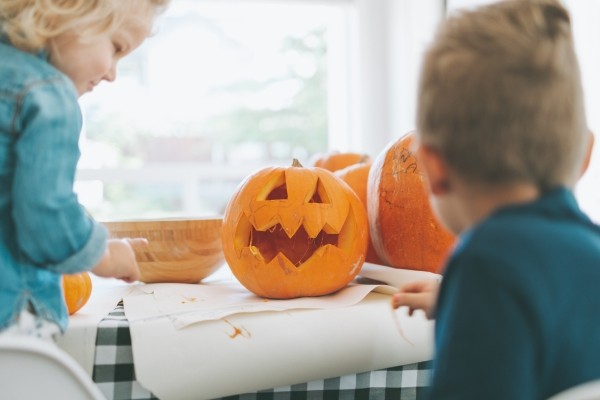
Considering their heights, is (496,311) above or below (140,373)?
above

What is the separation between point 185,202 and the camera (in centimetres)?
239

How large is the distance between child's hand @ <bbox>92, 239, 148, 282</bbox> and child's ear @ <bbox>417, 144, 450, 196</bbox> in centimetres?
44

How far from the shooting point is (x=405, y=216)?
1.19 meters

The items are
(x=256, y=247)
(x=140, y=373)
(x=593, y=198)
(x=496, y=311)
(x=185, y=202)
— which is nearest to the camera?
(x=496, y=311)

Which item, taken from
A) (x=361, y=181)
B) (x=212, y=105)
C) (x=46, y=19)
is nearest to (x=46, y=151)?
(x=46, y=19)

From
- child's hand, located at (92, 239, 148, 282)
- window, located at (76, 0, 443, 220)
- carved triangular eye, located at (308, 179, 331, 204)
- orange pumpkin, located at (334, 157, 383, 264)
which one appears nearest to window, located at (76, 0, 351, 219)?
window, located at (76, 0, 443, 220)

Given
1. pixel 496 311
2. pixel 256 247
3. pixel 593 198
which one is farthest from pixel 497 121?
pixel 593 198

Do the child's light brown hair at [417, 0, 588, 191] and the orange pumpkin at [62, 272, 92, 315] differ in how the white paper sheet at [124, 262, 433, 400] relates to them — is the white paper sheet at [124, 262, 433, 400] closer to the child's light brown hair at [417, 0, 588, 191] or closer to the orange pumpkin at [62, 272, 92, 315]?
the orange pumpkin at [62, 272, 92, 315]

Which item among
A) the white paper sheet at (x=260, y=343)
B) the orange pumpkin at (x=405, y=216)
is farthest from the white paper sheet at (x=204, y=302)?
the orange pumpkin at (x=405, y=216)

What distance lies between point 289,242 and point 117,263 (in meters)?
0.35

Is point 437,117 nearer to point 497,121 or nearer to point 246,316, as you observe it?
point 497,121

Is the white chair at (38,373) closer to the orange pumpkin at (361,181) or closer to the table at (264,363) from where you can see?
the table at (264,363)

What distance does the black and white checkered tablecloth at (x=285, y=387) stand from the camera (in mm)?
896

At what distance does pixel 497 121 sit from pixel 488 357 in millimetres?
195
